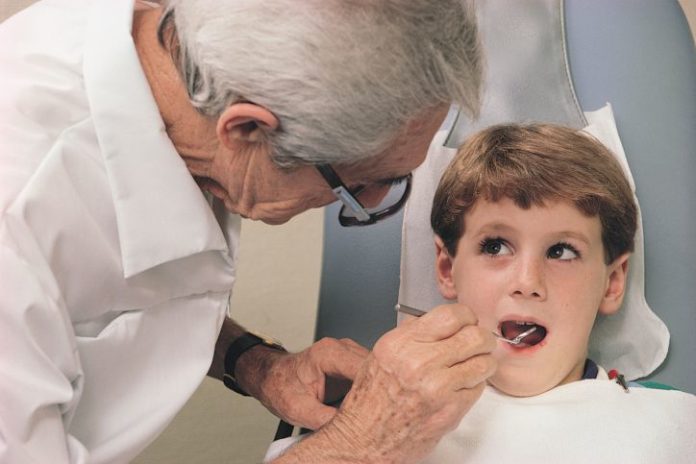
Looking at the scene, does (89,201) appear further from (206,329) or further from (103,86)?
(206,329)

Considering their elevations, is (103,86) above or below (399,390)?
above

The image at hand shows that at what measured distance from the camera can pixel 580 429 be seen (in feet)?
3.85

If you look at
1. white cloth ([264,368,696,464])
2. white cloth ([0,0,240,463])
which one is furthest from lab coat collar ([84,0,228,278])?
white cloth ([264,368,696,464])

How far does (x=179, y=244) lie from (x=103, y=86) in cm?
21

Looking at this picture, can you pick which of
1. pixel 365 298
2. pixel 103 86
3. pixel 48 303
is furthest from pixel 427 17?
pixel 365 298

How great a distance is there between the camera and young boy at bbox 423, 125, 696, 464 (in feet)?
3.84

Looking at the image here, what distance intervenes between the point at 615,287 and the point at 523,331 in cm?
18

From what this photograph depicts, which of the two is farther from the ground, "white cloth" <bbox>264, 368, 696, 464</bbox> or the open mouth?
the open mouth

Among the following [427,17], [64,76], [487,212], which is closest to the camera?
[427,17]

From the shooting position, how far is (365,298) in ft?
4.85

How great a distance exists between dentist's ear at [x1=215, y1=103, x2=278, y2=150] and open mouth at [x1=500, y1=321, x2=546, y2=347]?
0.47 meters

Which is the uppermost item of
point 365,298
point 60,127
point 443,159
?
point 60,127

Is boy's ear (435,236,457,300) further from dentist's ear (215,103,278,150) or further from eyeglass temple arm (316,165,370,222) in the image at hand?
dentist's ear (215,103,278,150)

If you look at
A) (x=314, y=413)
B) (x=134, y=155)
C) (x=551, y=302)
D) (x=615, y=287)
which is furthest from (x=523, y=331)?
(x=134, y=155)
